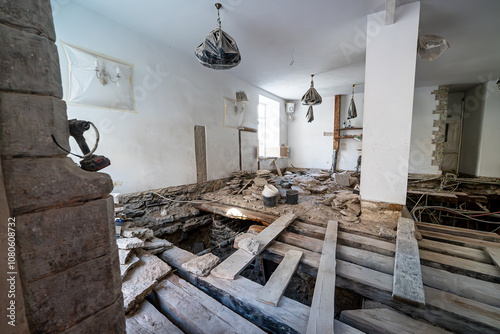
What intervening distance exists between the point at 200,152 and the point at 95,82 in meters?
2.00

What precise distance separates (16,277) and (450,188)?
7.74m

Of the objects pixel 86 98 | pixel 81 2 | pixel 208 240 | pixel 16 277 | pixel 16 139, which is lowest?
pixel 208 240

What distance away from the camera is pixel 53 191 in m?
0.69

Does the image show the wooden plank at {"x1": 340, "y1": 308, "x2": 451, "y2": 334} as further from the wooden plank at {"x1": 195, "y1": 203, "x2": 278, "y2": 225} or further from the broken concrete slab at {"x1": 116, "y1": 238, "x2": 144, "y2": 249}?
the broken concrete slab at {"x1": 116, "y1": 238, "x2": 144, "y2": 249}

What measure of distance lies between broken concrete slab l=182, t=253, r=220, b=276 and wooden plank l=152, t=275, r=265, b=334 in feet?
0.38

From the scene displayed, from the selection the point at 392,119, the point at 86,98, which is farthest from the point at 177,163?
the point at 392,119

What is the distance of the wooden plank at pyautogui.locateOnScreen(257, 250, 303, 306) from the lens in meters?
1.33

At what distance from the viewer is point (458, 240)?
82.2 inches

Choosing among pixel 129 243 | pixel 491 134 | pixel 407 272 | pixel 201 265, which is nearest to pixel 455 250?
pixel 407 272

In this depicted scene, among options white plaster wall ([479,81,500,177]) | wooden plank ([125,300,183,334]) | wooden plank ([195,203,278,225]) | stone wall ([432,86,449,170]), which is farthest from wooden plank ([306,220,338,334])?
white plaster wall ([479,81,500,177])

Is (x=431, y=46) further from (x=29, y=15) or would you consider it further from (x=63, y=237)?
(x=63, y=237)

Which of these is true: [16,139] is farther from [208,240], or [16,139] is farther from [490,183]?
[490,183]

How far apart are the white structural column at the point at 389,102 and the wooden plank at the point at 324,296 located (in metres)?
1.28

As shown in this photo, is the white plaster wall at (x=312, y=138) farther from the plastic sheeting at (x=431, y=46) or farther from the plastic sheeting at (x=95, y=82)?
the plastic sheeting at (x=95, y=82)
